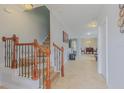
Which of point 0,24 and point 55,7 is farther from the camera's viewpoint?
point 55,7

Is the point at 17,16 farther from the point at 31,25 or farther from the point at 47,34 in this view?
the point at 47,34

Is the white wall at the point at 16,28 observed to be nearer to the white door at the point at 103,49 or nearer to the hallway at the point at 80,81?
the hallway at the point at 80,81

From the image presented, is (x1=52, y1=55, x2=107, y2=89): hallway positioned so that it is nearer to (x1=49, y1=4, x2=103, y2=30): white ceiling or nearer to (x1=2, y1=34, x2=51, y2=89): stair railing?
(x1=2, y1=34, x2=51, y2=89): stair railing

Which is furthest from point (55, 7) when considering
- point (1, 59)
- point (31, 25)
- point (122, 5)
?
point (122, 5)

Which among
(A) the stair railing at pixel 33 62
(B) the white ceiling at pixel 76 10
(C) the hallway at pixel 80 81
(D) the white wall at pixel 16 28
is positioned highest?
(B) the white ceiling at pixel 76 10

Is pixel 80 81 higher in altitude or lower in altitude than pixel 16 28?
lower

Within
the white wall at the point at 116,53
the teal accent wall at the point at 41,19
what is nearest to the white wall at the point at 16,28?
the teal accent wall at the point at 41,19

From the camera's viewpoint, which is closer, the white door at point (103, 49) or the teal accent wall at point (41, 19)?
the white door at point (103, 49)

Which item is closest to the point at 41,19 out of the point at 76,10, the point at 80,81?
the point at 76,10

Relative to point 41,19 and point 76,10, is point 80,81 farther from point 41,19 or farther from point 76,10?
point 41,19

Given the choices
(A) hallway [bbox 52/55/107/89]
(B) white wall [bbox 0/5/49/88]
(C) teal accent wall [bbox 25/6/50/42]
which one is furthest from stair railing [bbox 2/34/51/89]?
(C) teal accent wall [bbox 25/6/50/42]

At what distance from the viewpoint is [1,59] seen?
14.0 ft
